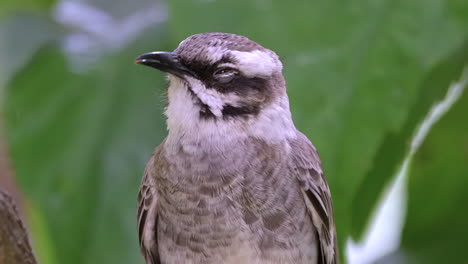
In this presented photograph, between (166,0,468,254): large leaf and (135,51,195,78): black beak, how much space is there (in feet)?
0.58

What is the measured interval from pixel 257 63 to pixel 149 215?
1.26 feet

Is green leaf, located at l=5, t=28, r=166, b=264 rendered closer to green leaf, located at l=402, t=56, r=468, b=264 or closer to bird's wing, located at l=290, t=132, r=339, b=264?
bird's wing, located at l=290, t=132, r=339, b=264

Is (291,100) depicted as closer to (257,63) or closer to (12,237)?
(257,63)

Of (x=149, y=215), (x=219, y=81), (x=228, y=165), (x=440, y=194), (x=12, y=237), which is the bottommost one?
(x=12, y=237)

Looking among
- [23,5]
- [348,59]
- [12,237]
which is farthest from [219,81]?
[23,5]

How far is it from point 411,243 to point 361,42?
22.5 inches

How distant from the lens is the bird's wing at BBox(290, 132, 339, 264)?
5.52 ft

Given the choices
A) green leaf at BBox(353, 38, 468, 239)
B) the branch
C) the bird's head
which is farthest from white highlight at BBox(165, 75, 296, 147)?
the branch

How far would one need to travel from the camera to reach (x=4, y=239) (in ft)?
4.16

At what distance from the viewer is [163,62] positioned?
1536mm

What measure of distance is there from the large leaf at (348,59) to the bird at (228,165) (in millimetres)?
62

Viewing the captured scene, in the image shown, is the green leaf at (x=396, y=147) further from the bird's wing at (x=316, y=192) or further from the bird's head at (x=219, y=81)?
the bird's head at (x=219, y=81)

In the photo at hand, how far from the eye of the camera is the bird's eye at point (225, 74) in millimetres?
1578

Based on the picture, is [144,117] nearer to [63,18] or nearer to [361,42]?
[63,18]
